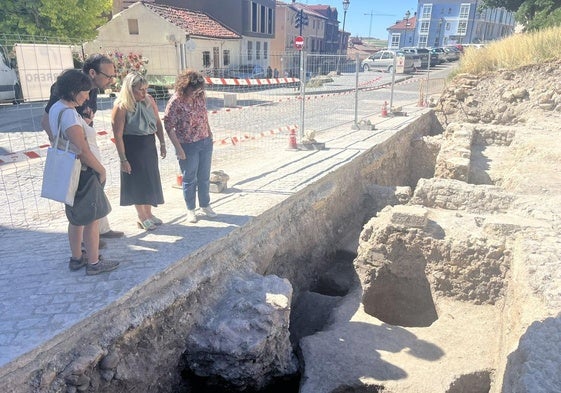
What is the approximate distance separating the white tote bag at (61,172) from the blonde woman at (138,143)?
85 cm

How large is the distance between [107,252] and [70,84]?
160 centimetres

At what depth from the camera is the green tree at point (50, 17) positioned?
61.0 ft

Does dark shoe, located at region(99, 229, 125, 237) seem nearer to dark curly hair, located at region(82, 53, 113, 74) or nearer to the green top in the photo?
the green top

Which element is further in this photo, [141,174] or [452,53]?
[452,53]

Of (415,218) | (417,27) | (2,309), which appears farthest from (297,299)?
(417,27)

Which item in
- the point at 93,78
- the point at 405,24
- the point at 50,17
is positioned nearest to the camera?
the point at 93,78

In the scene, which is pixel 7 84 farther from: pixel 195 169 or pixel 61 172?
pixel 61 172

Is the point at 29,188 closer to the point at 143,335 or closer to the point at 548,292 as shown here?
the point at 143,335

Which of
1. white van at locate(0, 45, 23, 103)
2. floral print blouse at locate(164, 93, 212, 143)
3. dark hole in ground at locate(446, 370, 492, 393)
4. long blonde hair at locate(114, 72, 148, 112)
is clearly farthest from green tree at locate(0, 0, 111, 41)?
dark hole in ground at locate(446, 370, 492, 393)

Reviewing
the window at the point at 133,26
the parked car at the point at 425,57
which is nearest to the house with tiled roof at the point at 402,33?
A: the parked car at the point at 425,57

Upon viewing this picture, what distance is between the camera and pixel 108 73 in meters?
4.10

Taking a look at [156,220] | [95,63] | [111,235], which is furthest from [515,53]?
[111,235]

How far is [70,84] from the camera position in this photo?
3406 millimetres

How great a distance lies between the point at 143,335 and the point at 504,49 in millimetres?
14877
